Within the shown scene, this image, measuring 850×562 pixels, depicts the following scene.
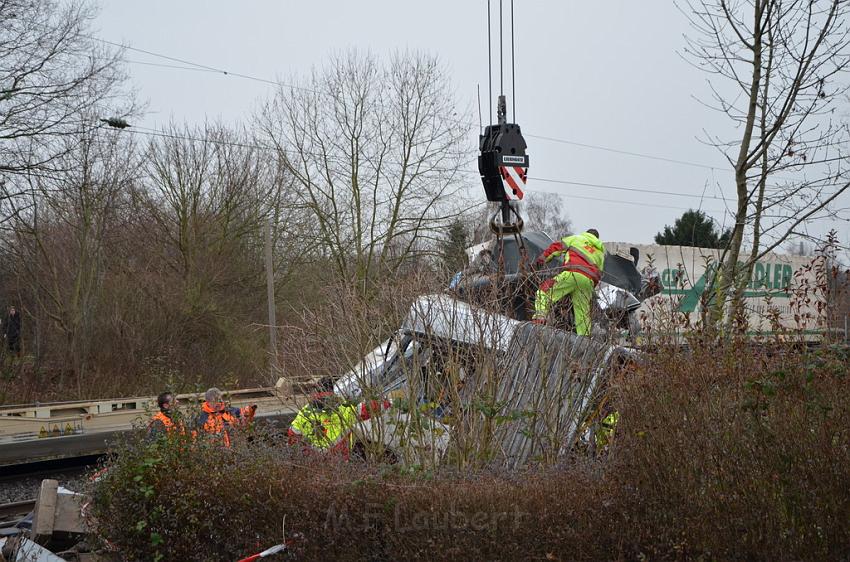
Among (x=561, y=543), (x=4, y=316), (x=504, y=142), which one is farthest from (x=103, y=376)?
(x=561, y=543)

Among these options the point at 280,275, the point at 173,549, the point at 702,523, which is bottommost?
the point at 173,549

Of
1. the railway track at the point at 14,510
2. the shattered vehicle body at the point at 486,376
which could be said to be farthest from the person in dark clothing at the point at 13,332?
the shattered vehicle body at the point at 486,376

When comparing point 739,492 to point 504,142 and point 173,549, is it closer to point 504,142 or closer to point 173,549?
point 173,549

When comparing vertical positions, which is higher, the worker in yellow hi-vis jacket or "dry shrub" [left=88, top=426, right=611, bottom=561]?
the worker in yellow hi-vis jacket

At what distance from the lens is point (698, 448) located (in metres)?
4.79

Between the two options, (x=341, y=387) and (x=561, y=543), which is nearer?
(x=561, y=543)

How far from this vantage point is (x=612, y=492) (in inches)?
194

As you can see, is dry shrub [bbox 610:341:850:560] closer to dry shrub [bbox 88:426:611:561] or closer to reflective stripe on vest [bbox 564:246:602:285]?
dry shrub [bbox 88:426:611:561]

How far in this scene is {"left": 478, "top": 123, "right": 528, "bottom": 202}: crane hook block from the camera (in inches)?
332

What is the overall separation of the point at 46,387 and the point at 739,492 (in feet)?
58.3

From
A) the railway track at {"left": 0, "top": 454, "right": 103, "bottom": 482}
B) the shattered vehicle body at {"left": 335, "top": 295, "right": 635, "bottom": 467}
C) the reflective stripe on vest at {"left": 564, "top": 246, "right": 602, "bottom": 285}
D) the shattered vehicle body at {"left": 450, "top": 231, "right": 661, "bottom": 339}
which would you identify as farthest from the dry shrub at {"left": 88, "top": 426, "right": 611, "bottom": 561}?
the railway track at {"left": 0, "top": 454, "right": 103, "bottom": 482}

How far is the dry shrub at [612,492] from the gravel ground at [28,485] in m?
5.78

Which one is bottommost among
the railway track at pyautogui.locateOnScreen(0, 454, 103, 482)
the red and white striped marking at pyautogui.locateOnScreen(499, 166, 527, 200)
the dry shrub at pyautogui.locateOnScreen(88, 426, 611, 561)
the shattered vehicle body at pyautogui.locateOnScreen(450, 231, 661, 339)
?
the railway track at pyautogui.locateOnScreen(0, 454, 103, 482)

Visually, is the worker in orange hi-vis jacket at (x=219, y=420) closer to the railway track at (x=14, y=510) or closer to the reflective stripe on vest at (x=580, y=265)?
the railway track at (x=14, y=510)
